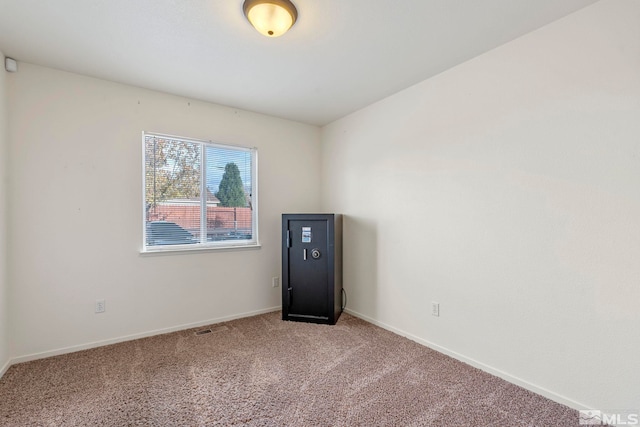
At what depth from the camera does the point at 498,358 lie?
2.21 meters

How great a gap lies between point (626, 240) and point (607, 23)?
51.0 inches

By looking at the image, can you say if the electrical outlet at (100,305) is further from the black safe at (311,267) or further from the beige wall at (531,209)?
the beige wall at (531,209)

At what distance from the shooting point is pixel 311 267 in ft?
11.0

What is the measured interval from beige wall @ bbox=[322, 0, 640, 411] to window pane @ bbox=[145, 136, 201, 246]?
A: 7.16 feet

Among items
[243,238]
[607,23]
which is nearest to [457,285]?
[607,23]

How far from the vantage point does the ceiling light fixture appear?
66.0 inches

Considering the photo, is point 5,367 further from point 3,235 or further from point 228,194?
point 228,194

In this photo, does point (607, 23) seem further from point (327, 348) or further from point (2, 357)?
point (2, 357)

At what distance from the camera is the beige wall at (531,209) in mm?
1686

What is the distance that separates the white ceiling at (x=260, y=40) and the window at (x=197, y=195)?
2.20 ft

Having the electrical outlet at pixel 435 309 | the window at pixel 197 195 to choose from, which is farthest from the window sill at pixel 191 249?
the electrical outlet at pixel 435 309

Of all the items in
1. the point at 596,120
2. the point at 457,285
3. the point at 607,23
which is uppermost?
the point at 607,23

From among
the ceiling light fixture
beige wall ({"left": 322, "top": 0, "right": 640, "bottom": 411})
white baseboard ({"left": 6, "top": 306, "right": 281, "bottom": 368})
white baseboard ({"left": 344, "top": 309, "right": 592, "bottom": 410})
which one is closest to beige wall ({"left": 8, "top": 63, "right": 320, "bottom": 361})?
white baseboard ({"left": 6, "top": 306, "right": 281, "bottom": 368})

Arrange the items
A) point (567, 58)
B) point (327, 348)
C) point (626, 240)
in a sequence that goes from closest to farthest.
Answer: point (626, 240) → point (567, 58) → point (327, 348)
